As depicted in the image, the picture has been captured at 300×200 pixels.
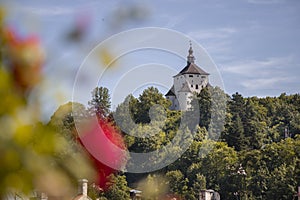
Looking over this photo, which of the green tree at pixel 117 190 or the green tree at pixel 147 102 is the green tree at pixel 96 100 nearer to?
the green tree at pixel 117 190

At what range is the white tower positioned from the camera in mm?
65225

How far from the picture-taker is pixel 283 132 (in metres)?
60.3

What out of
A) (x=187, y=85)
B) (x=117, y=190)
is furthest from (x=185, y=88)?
(x=117, y=190)

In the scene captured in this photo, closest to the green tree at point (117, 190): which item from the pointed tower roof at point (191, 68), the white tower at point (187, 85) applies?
the white tower at point (187, 85)

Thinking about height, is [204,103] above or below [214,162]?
above

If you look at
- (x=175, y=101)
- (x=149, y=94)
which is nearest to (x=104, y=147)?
(x=149, y=94)

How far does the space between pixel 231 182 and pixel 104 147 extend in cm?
3241

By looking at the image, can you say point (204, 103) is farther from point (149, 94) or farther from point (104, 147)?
point (104, 147)

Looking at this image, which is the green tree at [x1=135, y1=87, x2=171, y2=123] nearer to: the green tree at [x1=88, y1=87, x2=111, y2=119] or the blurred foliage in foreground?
the green tree at [x1=88, y1=87, x2=111, y2=119]

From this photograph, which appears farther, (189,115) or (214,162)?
(189,115)

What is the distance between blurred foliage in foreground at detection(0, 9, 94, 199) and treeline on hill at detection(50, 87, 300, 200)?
17841 millimetres

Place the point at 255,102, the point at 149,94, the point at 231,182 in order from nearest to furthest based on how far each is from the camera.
A: the point at 231,182, the point at 149,94, the point at 255,102

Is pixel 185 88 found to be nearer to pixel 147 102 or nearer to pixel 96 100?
pixel 147 102

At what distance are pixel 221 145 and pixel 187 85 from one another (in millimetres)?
24533
